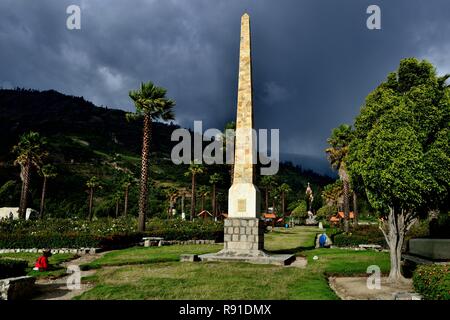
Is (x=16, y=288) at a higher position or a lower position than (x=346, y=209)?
lower

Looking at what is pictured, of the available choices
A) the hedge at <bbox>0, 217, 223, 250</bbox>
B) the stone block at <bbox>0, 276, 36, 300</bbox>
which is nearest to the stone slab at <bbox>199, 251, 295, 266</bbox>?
the stone block at <bbox>0, 276, 36, 300</bbox>

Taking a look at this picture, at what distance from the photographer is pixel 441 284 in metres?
Result: 9.14

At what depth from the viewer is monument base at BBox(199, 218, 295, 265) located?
62.7ft

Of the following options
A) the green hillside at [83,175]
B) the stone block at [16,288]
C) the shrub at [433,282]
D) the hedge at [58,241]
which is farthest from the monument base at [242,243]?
the green hillside at [83,175]

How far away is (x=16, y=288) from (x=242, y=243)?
1159 centimetres

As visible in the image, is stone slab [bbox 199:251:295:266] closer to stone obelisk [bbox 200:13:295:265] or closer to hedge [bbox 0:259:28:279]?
stone obelisk [bbox 200:13:295:265]

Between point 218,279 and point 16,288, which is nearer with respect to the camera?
point 16,288

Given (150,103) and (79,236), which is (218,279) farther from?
(150,103)

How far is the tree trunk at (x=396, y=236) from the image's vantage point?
1419 cm

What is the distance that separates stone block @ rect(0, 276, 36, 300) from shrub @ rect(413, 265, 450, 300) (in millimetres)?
11602

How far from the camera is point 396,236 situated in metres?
14.4

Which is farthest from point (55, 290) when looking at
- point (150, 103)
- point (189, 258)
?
point (150, 103)

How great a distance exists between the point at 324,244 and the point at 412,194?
16.6 m

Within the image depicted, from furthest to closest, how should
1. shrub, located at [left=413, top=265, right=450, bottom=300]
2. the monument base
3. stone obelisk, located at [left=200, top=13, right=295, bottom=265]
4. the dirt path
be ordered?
1. stone obelisk, located at [left=200, top=13, right=295, bottom=265]
2. the monument base
3. the dirt path
4. shrub, located at [left=413, top=265, right=450, bottom=300]
